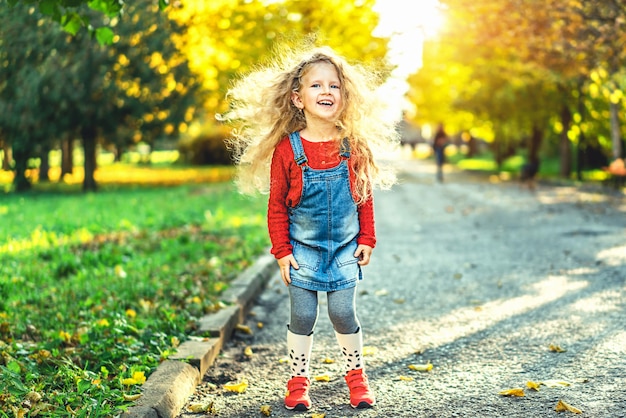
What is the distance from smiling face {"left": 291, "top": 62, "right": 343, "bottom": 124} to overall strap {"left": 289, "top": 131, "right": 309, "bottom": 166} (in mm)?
115

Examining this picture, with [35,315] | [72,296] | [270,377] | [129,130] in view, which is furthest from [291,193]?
[129,130]

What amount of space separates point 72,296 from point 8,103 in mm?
14227

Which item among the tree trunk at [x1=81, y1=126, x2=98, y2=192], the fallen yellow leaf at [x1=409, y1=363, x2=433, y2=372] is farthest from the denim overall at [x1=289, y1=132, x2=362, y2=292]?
the tree trunk at [x1=81, y1=126, x2=98, y2=192]

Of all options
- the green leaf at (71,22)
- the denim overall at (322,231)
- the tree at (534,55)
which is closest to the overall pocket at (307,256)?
the denim overall at (322,231)

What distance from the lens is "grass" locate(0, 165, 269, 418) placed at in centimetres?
386

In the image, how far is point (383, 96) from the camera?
14.1 feet

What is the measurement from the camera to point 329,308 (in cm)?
388

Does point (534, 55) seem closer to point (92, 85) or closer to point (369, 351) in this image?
point (92, 85)

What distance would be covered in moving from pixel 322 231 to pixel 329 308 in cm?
41

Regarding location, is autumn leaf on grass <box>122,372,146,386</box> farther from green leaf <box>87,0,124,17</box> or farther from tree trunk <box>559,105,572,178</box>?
tree trunk <box>559,105,572,178</box>

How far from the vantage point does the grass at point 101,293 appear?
386 centimetres

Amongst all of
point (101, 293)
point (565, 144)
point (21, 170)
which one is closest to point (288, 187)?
point (101, 293)

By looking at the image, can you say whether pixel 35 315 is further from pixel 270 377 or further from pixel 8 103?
pixel 8 103

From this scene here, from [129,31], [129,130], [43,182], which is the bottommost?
[43,182]
